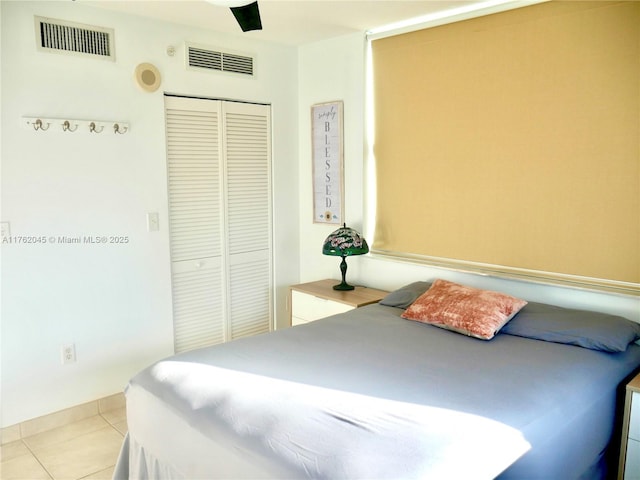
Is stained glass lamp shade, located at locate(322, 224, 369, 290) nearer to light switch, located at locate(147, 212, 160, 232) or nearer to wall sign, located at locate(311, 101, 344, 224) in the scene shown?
wall sign, located at locate(311, 101, 344, 224)

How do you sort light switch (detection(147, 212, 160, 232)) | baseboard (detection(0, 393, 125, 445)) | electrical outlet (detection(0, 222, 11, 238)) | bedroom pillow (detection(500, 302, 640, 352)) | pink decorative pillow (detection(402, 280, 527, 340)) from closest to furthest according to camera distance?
bedroom pillow (detection(500, 302, 640, 352)) < pink decorative pillow (detection(402, 280, 527, 340)) < electrical outlet (detection(0, 222, 11, 238)) < baseboard (detection(0, 393, 125, 445)) < light switch (detection(147, 212, 160, 232))

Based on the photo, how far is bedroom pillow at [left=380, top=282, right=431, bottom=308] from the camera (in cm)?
297

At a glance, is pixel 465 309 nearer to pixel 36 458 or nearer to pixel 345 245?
pixel 345 245

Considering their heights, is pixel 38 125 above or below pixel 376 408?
above

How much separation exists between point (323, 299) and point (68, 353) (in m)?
1.54

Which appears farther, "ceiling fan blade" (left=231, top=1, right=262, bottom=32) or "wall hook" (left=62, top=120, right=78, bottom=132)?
"wall hook" (left=62, top=120, right=78, bottom=132)

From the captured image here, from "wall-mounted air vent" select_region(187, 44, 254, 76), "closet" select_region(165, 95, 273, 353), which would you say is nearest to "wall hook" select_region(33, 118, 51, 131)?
"closet" select_region(165, 95, 273, 353)

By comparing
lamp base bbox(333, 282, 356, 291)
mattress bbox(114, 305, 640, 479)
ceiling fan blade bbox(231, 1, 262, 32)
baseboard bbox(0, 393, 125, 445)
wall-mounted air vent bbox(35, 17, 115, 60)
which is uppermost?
wall-mounted air vent bbox(35, 17, 115, 60)

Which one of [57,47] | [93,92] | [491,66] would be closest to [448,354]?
[491,66]

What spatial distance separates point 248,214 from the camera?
376 centimetres

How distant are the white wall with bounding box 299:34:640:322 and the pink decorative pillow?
31 centimetres

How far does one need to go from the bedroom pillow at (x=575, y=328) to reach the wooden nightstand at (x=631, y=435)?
0.72 ft

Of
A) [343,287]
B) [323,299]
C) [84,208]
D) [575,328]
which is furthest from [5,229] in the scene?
[575,328]

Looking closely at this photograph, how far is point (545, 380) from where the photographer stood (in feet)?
6.50
